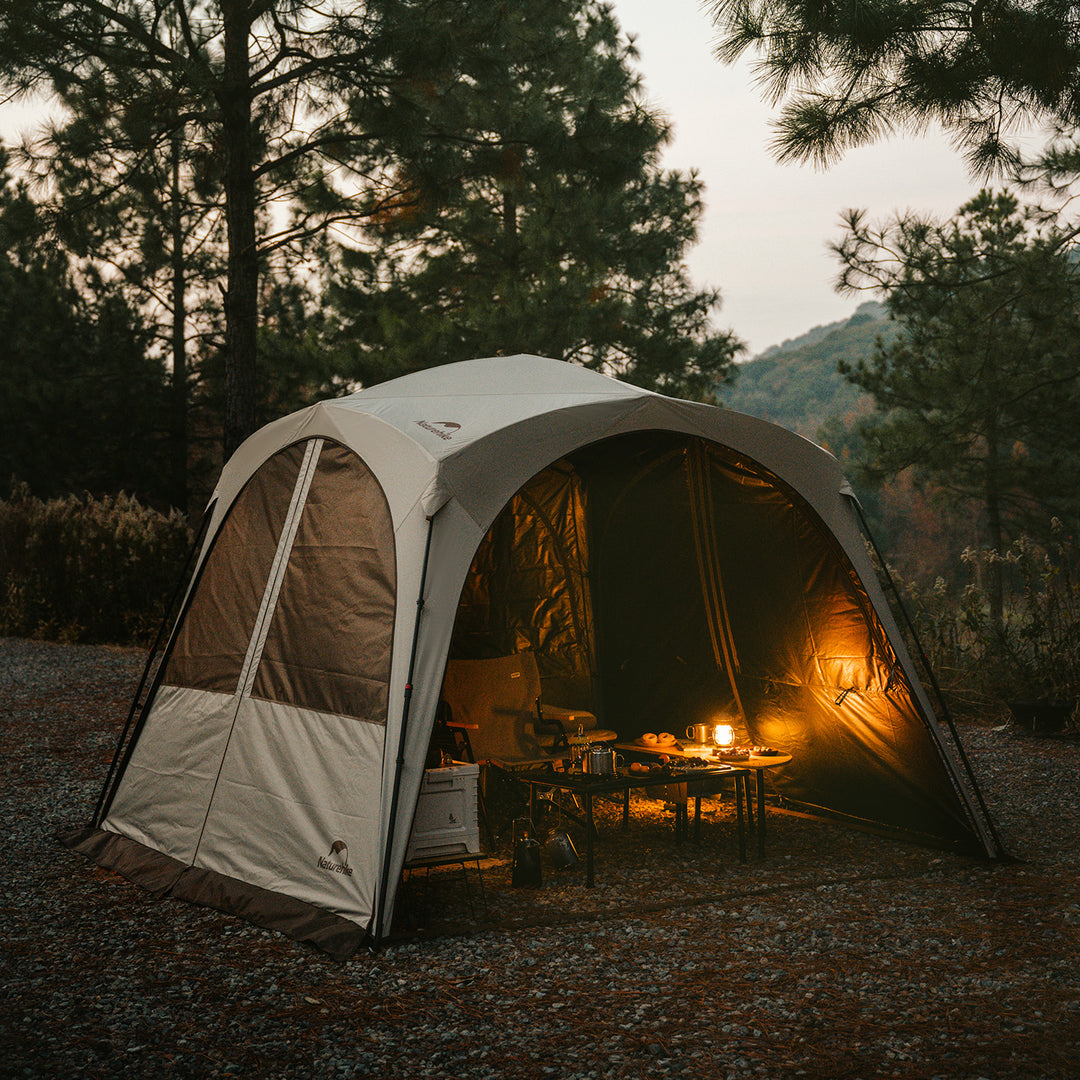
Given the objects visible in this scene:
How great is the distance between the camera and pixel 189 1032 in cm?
300

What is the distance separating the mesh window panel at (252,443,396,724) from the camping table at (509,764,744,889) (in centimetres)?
96

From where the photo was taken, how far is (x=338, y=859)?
3.80 meters

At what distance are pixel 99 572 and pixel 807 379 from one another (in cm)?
3980

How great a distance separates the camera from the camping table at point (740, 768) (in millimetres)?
4746

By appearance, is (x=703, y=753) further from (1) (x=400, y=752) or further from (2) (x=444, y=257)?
(2) (x=444, y=257)

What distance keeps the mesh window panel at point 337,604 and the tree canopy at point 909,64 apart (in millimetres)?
2986

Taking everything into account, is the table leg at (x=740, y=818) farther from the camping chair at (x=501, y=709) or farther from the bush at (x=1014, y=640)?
the bush at (x=1014, y=640)

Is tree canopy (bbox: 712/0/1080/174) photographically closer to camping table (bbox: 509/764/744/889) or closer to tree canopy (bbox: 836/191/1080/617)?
tree canopy (bbox: 836/191/1080/617)

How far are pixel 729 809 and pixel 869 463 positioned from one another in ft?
31.6

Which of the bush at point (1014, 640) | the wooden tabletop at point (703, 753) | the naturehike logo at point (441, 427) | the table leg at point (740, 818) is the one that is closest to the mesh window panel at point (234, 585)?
the naturehike logo at point (441, 427)

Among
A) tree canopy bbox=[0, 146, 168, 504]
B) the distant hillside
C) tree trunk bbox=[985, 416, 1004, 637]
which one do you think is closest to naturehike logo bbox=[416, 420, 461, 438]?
tree trunk bbox=[985, 416, 1004, 637]

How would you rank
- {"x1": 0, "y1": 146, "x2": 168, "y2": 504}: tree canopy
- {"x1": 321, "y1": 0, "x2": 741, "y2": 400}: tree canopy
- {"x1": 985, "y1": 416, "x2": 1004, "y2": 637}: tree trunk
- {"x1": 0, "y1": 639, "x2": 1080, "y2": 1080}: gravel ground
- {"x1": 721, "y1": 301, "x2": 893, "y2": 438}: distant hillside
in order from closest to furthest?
{"x1": 0, "y1": 639, "x2": 1080, "y2": 1080}: gravel ground → {"x1": 321, "y1": 0, "x2": 741, "y2": 400}: tree canopy → {"x1": 985, "y1": 416, "x2": 1004, "y2": 637}: tree trunk → {"x1": 0, "y1": 146, "x2": 168, "y2": 504}: tree canopy → {"x1": 721, "y1": 301, "x2": 893, "y2": 438}: distant hillside

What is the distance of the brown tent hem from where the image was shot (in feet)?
11.9

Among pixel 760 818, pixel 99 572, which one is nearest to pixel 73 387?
pixel 99 572
